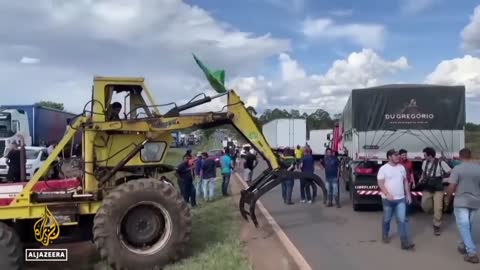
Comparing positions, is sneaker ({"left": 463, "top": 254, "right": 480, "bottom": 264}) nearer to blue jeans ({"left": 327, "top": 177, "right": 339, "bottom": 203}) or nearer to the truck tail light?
the truck tail light

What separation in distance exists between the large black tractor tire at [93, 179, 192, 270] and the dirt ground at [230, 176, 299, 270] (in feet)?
4.37

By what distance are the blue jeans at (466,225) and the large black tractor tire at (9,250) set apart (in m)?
6.60

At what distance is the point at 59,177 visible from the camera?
9500 millimetres

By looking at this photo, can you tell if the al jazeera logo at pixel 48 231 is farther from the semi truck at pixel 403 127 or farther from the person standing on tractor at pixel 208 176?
the person standing on tractor at pixel 208 176

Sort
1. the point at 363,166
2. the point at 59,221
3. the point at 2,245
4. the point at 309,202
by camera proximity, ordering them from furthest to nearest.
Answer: the point at 309,202 < the point at 363,166 < the point at 59,221 < the point at 2,245

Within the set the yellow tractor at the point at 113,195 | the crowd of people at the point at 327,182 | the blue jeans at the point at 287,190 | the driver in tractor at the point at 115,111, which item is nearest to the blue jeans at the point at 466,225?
the yellow tractor at the point at 113,195

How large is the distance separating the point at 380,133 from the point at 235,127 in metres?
6.90

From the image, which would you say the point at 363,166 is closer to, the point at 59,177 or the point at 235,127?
the point at 235,127

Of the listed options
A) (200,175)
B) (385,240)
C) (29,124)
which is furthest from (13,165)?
(29,124)

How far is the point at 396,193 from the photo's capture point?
10500 mm

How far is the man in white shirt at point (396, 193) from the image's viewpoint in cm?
1040

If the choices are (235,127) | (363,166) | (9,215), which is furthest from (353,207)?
(9,215)

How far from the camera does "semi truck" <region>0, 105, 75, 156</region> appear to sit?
2858 cm

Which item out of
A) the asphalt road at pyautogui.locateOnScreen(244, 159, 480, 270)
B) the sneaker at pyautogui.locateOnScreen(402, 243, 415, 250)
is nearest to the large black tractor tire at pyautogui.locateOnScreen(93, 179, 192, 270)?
the asphalt road at pyautogui.locateOnScreen(244, 159, 480, 270)
